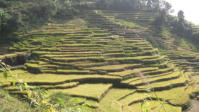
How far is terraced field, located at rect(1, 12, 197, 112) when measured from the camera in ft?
46.7

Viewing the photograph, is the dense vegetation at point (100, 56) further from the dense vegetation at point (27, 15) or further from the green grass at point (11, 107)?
the green grass at point (11, 107)

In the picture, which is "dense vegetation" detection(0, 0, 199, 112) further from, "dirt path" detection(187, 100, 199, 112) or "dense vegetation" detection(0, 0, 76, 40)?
"dirt path" detection(187, 100, 199, 112)

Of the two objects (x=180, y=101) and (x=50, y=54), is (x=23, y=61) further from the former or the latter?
(x=180, y=101)

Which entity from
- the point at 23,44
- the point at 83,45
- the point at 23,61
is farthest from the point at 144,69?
the point at 23,44

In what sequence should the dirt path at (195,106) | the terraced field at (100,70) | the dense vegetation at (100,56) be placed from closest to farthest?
the terraced field at (100,70) → the dense vegetation at (100,56) → the dirt path at (195,106)

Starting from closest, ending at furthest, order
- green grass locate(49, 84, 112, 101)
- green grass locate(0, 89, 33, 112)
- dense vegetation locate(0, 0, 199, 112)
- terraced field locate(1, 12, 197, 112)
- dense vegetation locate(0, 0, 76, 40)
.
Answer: green grass locate(0, 89, 33, 112) → green grass locate(49, 84, 112, 101) → terraced field locate(1, 12, 197, 112) → dense vegetation locate(0, 0, 199, 112) → dense vegetation locate(0, 0, 76, 40)

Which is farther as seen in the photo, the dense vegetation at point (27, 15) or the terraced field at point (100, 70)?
the dense vegetation at point (27, 15)

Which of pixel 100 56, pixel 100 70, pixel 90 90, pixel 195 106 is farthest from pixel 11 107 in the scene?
pixel 195 106

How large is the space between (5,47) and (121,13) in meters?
26.7

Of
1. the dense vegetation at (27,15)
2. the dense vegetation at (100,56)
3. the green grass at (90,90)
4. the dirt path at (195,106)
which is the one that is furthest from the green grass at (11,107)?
the dense vegetation at (27,15)

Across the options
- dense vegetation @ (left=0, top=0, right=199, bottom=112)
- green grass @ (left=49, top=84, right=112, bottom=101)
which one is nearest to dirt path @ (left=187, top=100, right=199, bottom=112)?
dense vegetation @ (left=0, top=0, right=199, bottom=112)

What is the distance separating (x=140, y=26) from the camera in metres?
33.7

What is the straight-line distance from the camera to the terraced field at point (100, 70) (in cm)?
1422

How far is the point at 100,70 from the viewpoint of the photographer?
18.0 m
